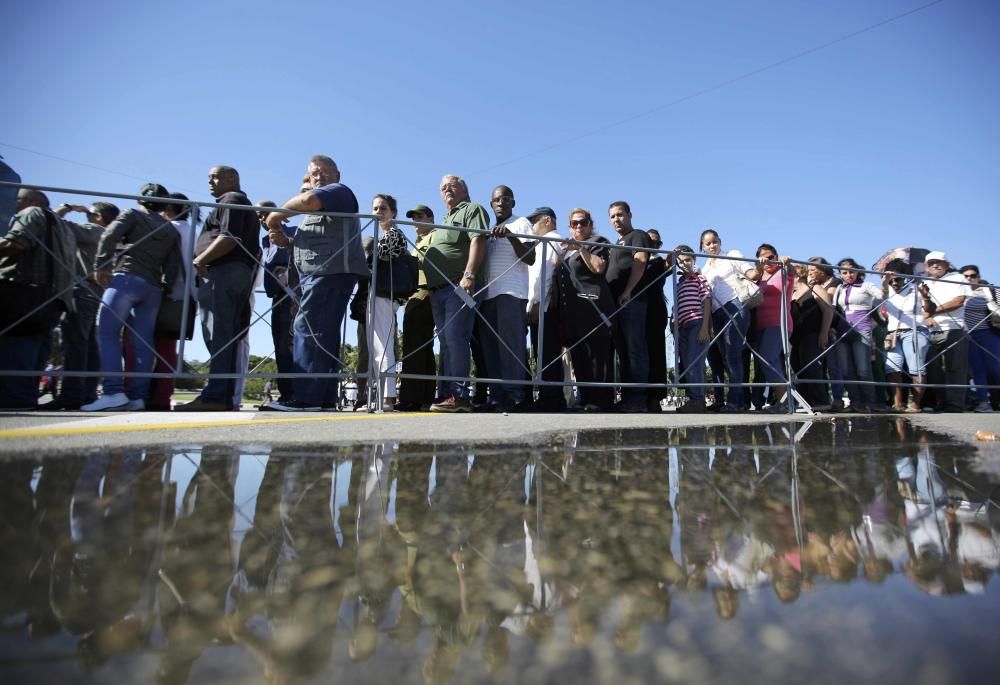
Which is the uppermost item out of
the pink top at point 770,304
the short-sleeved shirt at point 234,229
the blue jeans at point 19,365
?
the short-sleeved shirt at point 234,229

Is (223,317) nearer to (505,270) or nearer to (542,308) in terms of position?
(505,270)

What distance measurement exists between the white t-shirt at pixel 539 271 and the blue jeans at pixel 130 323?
2973mm

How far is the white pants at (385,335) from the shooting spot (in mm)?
4855

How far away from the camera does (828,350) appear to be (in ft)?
20.0

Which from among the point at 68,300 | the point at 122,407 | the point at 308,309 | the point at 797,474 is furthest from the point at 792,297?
the point at 68,300

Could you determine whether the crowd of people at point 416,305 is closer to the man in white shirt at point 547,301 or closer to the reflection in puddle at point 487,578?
the man in white shirt at point 547,301

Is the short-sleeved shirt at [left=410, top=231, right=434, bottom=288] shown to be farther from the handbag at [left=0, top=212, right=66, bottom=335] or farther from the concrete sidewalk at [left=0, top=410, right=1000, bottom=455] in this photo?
the handbag at [left=0, top=212, right=66, bottom=335]

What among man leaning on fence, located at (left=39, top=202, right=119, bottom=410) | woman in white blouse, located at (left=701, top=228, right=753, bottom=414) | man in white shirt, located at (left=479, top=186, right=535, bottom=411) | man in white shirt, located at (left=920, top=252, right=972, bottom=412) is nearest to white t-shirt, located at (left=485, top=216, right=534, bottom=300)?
man in white shirt, located at (left=479, top=186, right=535, bottom=411)

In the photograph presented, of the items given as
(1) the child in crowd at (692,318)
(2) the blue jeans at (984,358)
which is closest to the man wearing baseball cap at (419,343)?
(1) the child in crowd at (692,318)

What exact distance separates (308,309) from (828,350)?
17.0ft

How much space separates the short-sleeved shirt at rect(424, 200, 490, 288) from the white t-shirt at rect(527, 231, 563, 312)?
0.59 meters

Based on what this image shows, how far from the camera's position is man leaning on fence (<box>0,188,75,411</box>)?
4.20m

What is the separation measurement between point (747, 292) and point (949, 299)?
309 centimetres

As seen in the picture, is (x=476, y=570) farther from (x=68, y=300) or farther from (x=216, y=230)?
(x=68, y=300)
